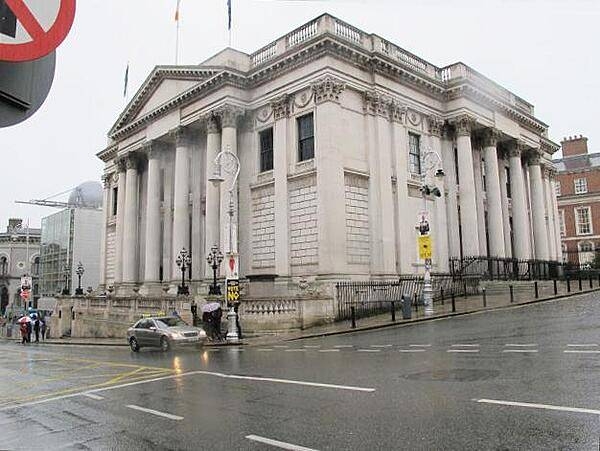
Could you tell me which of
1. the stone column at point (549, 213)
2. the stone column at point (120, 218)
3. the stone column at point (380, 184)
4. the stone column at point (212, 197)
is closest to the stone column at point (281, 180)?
the stone column at point (212, 197)

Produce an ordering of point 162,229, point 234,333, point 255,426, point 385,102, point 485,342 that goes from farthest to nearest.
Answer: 1. point 162,229
2. point 385,102
3. point 234,333
4. point 485,342
5. point 255,426

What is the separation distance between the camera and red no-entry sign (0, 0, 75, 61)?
203 centimetres

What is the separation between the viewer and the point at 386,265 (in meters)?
32.2

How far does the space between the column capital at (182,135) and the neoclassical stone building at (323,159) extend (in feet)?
0.29

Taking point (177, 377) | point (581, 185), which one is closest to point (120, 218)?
point (177, 377)

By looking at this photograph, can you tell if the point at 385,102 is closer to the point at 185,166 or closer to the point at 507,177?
the point at 185,166

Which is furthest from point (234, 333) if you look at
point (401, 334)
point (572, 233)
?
point (572, 233)

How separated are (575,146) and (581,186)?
793cm

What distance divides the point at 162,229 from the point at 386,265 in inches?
855

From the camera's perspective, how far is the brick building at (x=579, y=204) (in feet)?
233

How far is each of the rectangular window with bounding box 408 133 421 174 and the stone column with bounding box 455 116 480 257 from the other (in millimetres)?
3298

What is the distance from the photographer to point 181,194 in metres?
39.5

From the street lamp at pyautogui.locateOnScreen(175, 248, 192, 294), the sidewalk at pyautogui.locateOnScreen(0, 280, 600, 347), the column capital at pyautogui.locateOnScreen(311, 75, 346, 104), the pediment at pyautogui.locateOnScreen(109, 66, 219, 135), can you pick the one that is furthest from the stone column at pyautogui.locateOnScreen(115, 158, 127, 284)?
the column capital at pyautogui.locateOnScreen(311, 75, 346, 104)

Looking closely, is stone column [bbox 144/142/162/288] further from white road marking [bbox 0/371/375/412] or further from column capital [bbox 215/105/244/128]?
white road marking [bbox 0/371/375/412]
